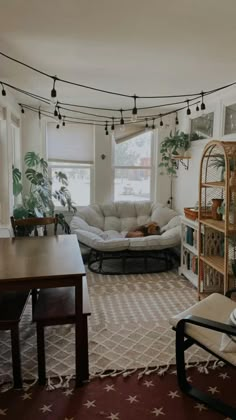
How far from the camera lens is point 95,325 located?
281 cm

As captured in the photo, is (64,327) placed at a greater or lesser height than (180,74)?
lesser

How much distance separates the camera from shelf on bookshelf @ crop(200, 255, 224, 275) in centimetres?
297

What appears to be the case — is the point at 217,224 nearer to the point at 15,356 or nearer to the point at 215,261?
the point at 215,261

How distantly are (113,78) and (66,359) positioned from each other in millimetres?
2709

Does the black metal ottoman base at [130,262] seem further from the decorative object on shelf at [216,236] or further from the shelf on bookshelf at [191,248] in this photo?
the decorative object on shelf at [216,236]

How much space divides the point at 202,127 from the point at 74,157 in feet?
6.79

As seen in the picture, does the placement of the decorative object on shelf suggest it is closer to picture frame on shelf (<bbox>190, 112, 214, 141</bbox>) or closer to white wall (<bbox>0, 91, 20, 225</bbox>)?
picture frame on shelf (<bbox>190, 112, 214, 141</bbox>)

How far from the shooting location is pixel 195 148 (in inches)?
179

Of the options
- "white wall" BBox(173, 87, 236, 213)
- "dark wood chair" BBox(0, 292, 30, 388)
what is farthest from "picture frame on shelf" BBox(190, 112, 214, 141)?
"dark wood chair" BBox(0, 292, 30, 388)

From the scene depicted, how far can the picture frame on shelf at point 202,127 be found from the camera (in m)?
4.11

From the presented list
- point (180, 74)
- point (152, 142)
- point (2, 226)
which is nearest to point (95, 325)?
point (2, 226)

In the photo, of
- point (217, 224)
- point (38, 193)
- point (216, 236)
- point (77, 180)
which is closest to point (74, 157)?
point (77, 180)

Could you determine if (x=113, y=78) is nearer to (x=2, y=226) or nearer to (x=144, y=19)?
(x=144, y=19)

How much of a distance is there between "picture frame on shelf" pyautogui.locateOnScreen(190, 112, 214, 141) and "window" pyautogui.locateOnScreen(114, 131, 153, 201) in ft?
3.03
